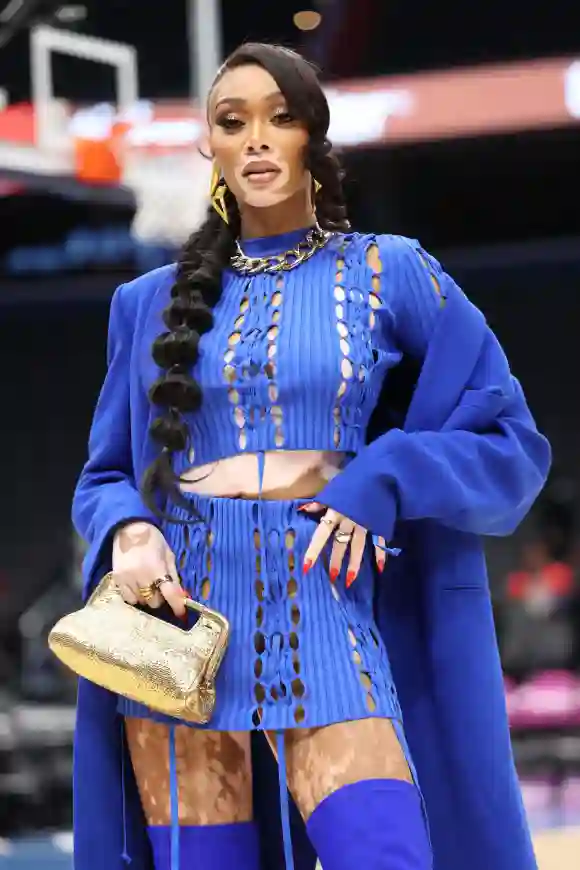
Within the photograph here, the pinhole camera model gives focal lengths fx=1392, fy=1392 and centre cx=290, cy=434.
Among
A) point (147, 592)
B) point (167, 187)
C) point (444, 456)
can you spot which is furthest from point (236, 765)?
point (167, 187)

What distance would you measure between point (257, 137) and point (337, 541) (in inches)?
16.2

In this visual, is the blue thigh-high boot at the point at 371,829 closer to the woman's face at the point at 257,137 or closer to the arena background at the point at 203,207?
the woman's face at the point at 257,137

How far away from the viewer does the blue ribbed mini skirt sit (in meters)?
1.28

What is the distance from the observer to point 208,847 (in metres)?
1.31

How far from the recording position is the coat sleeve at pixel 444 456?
50.7 inches

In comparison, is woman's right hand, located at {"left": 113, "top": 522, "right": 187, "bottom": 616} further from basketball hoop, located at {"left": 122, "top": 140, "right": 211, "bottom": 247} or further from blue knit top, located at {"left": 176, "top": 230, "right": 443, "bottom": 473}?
basketball hoop, located at {"left": 122, "top": 140, "right": 211, "bottom": 247}

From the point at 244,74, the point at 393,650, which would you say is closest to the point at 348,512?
the point at 393,650

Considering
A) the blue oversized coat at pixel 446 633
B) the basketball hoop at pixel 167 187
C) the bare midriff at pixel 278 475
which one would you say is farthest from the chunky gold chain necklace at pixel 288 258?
the basketball hoop at pixel 167 187

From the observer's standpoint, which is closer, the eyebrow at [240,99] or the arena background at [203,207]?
the eyebrow at [240,99]

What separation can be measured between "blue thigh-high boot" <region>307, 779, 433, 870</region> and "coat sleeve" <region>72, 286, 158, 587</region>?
0.35 m

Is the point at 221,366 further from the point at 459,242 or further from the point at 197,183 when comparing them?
the point at 459,242

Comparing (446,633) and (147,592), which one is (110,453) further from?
(446,633)

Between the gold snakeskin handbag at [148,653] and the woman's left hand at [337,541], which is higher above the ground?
the woman's left hand at [337,541]

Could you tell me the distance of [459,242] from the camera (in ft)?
25.6
